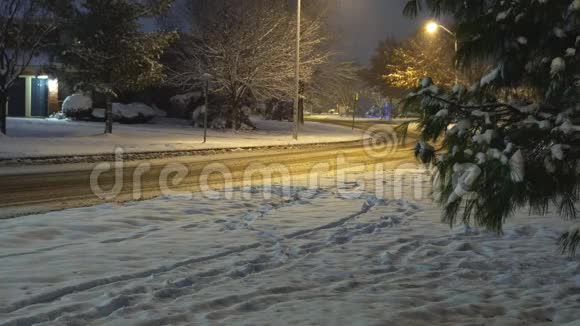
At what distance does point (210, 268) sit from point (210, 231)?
1.88 meters

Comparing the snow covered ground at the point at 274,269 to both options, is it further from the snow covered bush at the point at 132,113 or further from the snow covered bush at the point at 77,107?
the snow covered bush at the point at 77,107

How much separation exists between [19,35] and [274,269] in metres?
21.1

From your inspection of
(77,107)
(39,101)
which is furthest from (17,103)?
(77,107)

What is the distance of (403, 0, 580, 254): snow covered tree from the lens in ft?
12.7

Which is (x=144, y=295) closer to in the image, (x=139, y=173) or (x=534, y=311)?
(x=534, y=311)

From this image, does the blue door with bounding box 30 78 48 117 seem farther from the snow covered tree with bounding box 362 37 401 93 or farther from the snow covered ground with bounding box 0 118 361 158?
the snow covered tree with bounding box 362 37 401 93

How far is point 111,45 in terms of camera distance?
25.2 m

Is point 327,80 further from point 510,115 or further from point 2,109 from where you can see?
point 510,115

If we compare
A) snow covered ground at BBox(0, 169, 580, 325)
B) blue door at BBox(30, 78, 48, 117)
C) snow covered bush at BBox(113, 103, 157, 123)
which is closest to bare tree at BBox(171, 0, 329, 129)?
snow covered bush at BBox(113, 103, 157, 123)

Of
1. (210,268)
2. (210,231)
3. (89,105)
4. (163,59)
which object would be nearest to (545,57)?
(210,268)

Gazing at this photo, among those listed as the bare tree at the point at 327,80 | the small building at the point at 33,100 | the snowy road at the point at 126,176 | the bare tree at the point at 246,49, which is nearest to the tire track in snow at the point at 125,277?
the snowy road at the point at 126,176

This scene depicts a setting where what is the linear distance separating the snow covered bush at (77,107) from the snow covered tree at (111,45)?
1141 centimetres

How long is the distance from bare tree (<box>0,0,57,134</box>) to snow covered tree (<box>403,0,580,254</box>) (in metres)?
22.5

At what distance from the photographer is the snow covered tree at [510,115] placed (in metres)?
3.88
